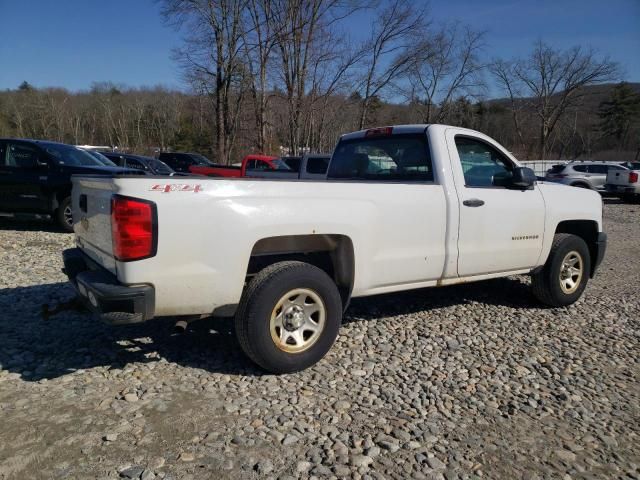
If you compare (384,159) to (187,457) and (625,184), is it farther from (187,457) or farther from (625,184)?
(625,184)

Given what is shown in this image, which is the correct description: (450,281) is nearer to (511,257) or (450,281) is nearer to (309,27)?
(511,257)

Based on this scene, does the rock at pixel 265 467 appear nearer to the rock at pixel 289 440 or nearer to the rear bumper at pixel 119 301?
the rock at pixel 289 440

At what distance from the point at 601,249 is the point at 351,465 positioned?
4.45 meters

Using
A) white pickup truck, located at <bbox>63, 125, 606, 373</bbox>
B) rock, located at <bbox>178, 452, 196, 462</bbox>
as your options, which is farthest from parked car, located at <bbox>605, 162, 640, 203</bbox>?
rock, located at <bbox>178, 452, 196, 462</bbox>

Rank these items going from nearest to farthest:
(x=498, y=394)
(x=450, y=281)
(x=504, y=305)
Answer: (x=498, y=394), (x=450, y=281), (x=504, y=305)

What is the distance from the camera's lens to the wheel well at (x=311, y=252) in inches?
142

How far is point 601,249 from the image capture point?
18.5ft

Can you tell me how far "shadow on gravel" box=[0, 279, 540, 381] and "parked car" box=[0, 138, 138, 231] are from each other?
407cm

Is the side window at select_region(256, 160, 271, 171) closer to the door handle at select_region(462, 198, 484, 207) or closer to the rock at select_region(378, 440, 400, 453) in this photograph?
the door handle at select_region(462, 198, 484, 207)

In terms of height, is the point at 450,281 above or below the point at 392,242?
below

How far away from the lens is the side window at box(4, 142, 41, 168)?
30.9ft

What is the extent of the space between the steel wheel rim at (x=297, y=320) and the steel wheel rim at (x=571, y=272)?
10.1 feet

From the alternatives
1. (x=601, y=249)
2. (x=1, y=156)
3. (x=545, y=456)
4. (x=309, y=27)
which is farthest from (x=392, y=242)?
(x=309, y=27)

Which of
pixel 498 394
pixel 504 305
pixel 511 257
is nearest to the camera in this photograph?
pixel 498 394
